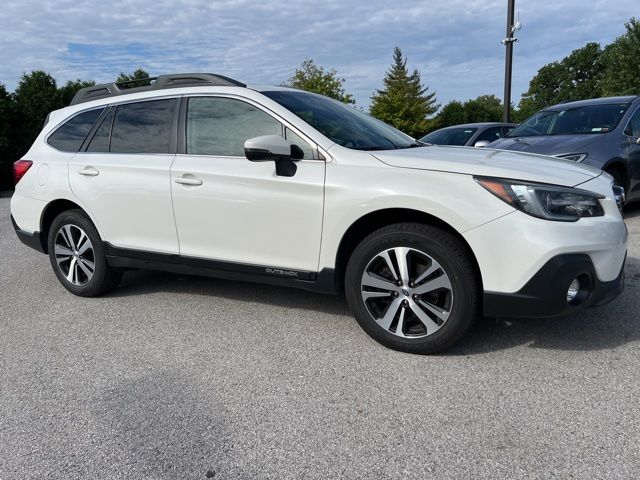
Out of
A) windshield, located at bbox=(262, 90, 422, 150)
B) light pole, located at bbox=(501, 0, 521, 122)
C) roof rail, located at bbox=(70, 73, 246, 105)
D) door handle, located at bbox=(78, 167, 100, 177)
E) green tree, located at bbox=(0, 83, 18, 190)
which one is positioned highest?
light pole, located at bbox=(501, 0, 521, 122)

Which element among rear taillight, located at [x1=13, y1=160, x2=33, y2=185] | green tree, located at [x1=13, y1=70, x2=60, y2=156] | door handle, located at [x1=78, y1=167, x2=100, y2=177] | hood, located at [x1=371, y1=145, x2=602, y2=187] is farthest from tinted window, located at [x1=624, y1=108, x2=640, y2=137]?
green tree, located at [x1=13, y1=70, x2=60, y2=156]

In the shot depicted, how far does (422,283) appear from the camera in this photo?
3127 millimetres

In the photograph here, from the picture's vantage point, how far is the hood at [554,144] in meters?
6.38

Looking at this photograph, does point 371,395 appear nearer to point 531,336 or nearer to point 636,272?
point 531,336

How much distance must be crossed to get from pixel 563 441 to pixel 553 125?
6.07 metres


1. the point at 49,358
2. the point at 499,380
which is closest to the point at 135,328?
the point at 49,358

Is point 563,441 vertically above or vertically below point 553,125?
below

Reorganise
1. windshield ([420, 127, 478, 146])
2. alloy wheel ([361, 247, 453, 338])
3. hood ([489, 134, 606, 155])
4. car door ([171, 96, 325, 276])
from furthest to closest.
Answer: windshield ([420, 127, 478, 146]) → hood ([489, 134, 606, 155]) → car door ([171, 96, 325, 276]) → alloy wheel ([361, 247, 453, 338])

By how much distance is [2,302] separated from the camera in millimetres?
4598

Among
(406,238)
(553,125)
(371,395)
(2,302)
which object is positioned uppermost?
(553,125)

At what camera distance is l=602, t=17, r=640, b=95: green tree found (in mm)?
33469

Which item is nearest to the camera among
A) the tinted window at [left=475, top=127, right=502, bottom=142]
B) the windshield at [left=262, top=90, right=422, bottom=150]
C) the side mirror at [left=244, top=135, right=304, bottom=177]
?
the side mirror at [left=244, top=135, right=304, bottom=177]

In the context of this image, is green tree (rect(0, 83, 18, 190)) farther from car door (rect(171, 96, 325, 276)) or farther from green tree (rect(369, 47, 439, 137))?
green tree (rect(369, 47, 439, 137))

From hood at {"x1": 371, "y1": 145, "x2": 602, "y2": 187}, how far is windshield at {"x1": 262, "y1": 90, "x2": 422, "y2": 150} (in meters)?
0.27
